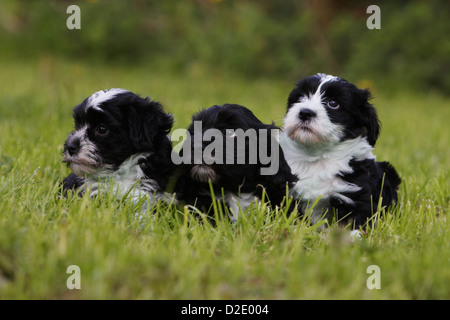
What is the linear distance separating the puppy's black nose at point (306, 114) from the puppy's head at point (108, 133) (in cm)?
107

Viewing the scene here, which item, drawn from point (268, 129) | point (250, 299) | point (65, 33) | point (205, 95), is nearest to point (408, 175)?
point (268, 129)

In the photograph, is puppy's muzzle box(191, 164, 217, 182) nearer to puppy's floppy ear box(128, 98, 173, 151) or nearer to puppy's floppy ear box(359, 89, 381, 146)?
puppy's floppy ear box(128, 98, 173, 151)

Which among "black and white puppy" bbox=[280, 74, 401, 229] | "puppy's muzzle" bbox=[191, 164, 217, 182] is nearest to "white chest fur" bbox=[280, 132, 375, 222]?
"black and white puppy" bbox=[280, 74, 401, 229]

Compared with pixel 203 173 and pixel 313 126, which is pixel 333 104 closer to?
pixel 313 126

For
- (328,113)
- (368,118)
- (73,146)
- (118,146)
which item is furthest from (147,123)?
(368,118)

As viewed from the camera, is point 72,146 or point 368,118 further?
→ point 368,118

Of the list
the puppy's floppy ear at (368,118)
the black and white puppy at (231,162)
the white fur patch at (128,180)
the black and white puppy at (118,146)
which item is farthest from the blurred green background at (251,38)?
the white fur patch at (128,180)

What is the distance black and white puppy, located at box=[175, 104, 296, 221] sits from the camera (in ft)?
11.5

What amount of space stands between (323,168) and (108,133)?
63.4 inches

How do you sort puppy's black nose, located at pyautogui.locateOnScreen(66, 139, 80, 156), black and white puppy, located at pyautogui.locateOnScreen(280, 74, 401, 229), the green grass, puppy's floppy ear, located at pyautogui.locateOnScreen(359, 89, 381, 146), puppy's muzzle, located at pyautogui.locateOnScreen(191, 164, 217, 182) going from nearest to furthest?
the green grass → puppy's muzzle, located at pyautogui.locateOnScreen(191, 164, 217, 182) → puppy's black nose, located at pyautogui.locateOnScreen(66, 139, 80, 156) → black and white puppy, located at pyautogui.locateOnScreen(280, 74, 401, 229) → puppy's floppy ear, located at pyautogui.locateOnScreen(359, 89, 381, 146)

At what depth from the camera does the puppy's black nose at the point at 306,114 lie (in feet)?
12.3

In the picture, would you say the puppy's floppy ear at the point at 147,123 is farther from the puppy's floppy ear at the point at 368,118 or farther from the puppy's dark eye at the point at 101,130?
the puppy's floppy ear at the point at 368,118

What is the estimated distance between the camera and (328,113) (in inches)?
151

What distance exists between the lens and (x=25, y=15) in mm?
14648
